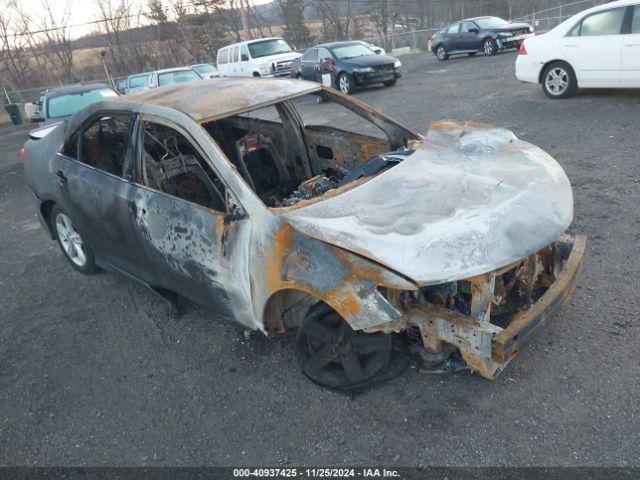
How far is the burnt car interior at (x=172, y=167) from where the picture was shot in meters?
3.62

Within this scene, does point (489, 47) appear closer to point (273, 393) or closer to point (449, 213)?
point (449, 213)

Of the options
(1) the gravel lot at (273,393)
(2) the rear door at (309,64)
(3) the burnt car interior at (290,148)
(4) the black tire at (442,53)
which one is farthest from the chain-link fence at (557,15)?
(3) the burnt car interior at (290,148)

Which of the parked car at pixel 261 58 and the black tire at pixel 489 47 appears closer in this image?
the black tire at pixel 489 47

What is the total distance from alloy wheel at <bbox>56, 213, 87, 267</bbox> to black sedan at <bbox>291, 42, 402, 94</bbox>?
412 inches

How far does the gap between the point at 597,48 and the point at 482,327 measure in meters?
7.46

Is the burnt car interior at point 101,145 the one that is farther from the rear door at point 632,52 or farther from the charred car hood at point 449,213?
the rear door at point 632,52

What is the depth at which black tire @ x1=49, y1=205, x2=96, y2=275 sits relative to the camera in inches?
184

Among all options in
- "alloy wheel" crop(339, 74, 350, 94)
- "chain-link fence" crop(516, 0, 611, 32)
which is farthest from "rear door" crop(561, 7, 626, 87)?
"chain-link fence" crop(516, 0, 611, 32)

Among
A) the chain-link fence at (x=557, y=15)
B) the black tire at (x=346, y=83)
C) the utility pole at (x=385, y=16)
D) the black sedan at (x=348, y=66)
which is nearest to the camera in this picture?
the black sedan at (x=348, y=66)

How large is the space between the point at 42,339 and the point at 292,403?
233 cm

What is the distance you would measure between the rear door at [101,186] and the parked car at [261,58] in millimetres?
13470

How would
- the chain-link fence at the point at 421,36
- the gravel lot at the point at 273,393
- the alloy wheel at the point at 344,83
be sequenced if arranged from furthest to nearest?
the chain-link fence at the point at 421,36 → the alloy wheel at the point at 344,83 → the gravel lot at the point at 273,393

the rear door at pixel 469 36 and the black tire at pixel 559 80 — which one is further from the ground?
the rear door at pixel 469 36

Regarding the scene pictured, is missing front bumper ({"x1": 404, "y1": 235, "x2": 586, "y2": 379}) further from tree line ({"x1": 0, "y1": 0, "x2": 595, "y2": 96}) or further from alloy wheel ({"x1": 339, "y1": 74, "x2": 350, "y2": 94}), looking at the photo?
tree line ({"x1": 0, "y1": 0, "x2": 595, "y2": 96})
